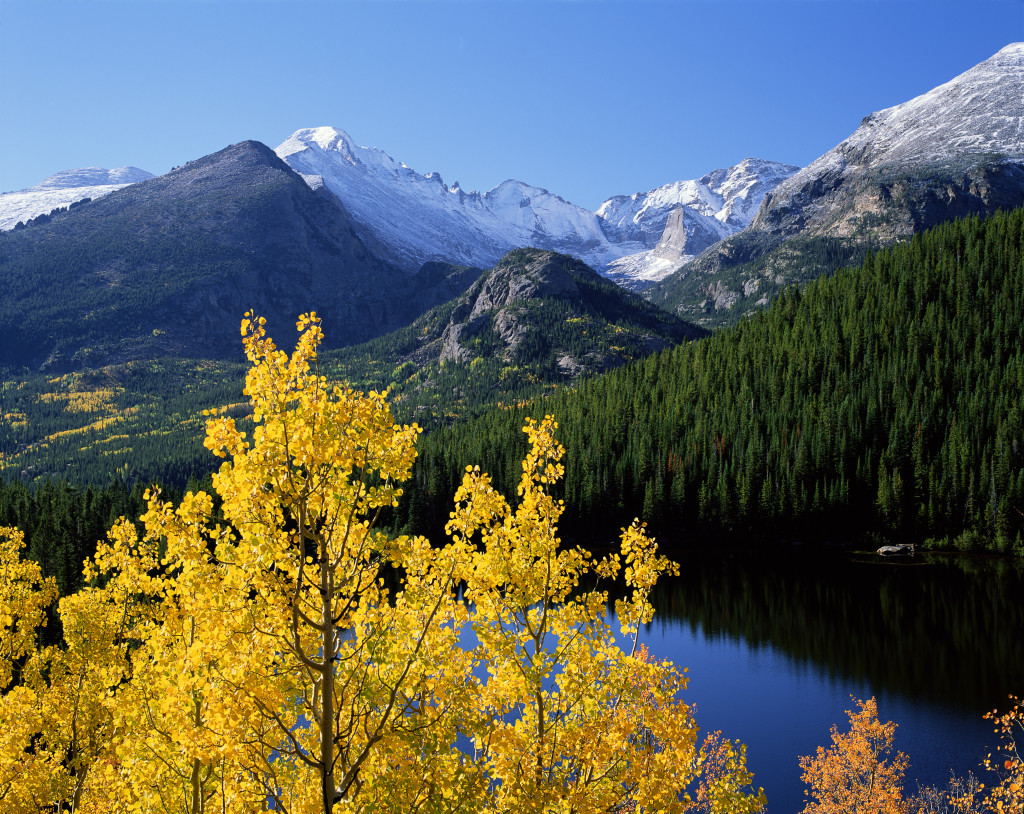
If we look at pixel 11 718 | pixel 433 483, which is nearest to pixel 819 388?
pixel 433 483

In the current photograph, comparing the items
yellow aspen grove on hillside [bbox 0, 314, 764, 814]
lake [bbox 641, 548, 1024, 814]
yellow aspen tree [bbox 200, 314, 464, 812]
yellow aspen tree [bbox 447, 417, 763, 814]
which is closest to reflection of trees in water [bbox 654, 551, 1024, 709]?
lake [bbox 641, 548, 1024, 814]

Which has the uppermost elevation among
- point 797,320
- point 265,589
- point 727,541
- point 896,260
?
point 896,260

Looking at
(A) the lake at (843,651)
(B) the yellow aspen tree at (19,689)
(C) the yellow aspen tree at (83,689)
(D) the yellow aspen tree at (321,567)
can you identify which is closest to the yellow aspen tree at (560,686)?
(D) the yellow aspen tree at (321,567)

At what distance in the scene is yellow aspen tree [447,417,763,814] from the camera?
9.89 m

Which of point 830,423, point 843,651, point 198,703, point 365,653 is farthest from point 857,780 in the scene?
point 830,423

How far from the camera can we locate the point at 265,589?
7.98 meters

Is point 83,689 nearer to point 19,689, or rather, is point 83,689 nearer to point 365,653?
point 19,689

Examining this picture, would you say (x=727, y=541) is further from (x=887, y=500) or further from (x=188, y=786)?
(x=188, y=786)

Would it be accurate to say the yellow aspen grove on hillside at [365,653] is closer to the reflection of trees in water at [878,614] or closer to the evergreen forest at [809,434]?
the reflection of trees in water at [878,614]

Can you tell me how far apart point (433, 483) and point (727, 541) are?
4585cm

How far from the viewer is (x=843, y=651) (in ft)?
172

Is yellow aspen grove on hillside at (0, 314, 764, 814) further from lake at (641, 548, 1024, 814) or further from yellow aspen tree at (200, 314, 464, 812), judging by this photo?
lake at (641, 548, 1024, 814)

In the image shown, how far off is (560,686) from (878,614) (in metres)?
61.6

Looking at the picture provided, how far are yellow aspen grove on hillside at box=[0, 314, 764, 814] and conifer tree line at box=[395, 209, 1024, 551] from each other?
9095 centimetres
